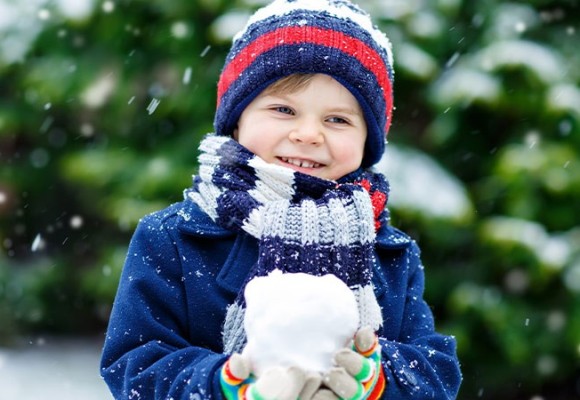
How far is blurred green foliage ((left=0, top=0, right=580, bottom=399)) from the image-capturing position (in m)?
3.95

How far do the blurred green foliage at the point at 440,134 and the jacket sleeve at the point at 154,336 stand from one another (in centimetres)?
221

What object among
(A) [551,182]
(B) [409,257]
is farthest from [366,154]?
(A) [551,182]

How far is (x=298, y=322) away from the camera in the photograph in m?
1.49

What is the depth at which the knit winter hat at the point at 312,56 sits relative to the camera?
1.87m

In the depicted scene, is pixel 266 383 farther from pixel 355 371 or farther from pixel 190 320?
pixel 190 320

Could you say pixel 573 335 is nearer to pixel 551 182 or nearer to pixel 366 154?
pixel 551 182

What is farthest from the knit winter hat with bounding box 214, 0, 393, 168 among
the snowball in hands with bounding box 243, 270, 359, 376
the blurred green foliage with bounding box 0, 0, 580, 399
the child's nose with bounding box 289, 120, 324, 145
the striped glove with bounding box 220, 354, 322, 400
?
the blurred green foliage with bounding box 0, 0, 580, 399

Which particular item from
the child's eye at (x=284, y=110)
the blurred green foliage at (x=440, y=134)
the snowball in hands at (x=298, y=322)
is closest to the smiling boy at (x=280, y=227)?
the child's eye at (x=284, y=110)

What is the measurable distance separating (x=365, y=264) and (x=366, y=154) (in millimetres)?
433

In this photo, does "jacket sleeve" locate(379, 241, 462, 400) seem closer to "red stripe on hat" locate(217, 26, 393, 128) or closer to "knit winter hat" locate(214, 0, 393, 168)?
"knit winter hat" locate(214, 0, 393, 168)

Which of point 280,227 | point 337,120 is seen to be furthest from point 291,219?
point 337,120

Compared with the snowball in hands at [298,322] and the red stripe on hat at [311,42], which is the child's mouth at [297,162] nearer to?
the red stripe on hat at [311,42]

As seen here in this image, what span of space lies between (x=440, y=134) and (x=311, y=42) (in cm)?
237

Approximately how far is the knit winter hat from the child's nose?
0.12 meters
